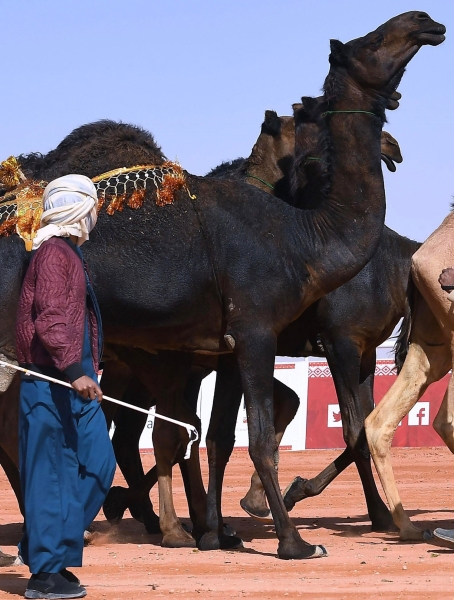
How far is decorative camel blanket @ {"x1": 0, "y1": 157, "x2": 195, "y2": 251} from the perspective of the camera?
8250 millimetres

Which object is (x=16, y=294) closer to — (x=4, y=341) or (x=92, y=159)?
(x=4, y=341)

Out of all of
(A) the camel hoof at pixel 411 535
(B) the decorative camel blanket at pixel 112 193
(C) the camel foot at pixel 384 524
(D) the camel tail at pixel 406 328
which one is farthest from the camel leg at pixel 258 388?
(C) the camel foot at pixel 384 524

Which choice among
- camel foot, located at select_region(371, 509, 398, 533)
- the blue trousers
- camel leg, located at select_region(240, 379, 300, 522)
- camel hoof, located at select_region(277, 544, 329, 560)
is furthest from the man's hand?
camel leg, located at select_region(240, 379, 300, 522)

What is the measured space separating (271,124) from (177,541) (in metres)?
3.48

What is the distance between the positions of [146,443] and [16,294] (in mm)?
9345

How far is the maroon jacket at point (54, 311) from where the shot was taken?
6.36 metres

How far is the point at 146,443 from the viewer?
1727 cm

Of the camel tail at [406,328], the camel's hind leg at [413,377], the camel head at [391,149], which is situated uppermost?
the camel head at [391,149]

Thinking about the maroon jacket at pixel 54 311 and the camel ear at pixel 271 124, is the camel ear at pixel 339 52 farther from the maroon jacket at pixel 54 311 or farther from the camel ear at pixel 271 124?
the maroon jacket at pixel 54 311

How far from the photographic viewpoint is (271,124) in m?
10.5

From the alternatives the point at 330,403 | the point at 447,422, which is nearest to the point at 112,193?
the point at 447,422

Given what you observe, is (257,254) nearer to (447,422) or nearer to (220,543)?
(447,422)

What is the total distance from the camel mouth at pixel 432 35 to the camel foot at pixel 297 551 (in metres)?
3.33

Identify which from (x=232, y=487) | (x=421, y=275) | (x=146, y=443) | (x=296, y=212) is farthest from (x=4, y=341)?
(x=146, y=443)
